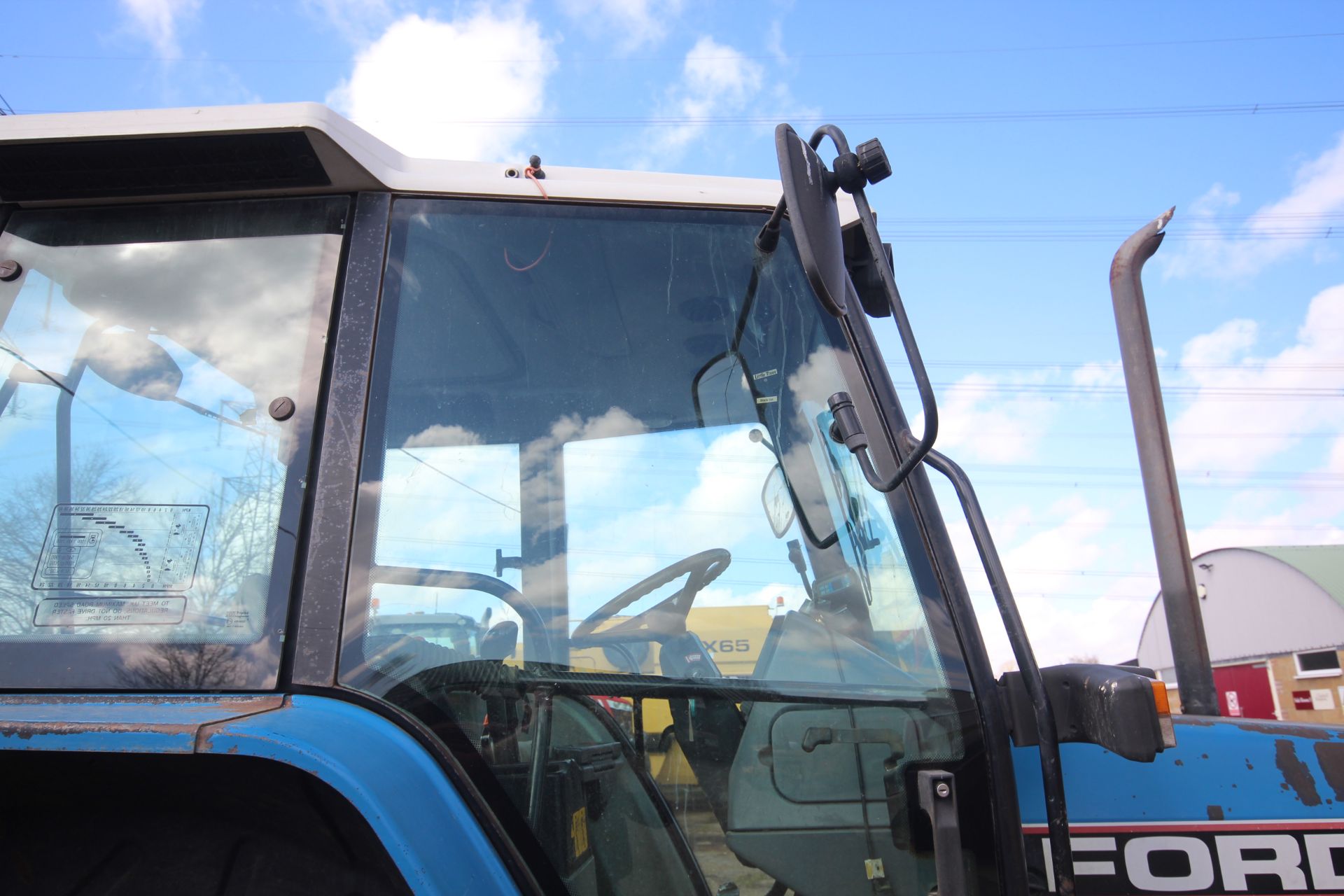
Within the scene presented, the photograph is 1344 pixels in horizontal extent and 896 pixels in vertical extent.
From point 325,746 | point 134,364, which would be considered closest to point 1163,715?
point 325,746

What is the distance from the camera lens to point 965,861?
1382 mm

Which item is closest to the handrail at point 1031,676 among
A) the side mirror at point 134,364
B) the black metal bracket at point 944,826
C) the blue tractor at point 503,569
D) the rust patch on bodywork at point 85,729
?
the blue tractor at point 503,569

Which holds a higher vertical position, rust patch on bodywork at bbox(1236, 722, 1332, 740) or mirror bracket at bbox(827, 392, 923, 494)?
mirror bracket at bbox(827, 392, 923, 494)

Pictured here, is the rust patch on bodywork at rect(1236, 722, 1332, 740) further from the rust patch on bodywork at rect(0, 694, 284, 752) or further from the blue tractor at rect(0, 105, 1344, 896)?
the rust patch on bodywork at rect(0, 694, 284, 752)

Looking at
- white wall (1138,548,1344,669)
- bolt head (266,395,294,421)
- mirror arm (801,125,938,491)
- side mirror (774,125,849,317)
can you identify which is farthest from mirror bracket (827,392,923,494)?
white wall (1138,548,1344,669)

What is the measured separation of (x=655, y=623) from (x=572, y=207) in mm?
771

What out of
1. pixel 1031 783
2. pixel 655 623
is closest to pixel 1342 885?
pixel 1031 783

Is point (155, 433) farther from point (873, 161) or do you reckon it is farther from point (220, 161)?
point (873, 161)

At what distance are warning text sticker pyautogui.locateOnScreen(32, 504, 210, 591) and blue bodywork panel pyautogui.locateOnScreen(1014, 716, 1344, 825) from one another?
1.35m

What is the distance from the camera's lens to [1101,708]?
1312 mm

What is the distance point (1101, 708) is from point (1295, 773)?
519mm

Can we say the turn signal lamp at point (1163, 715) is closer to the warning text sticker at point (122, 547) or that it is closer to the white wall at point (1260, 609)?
the warning text sticker at point (122, 547)

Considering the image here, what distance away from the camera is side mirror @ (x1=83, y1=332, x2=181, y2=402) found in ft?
4.84

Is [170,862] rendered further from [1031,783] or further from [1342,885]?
[1342,885]
